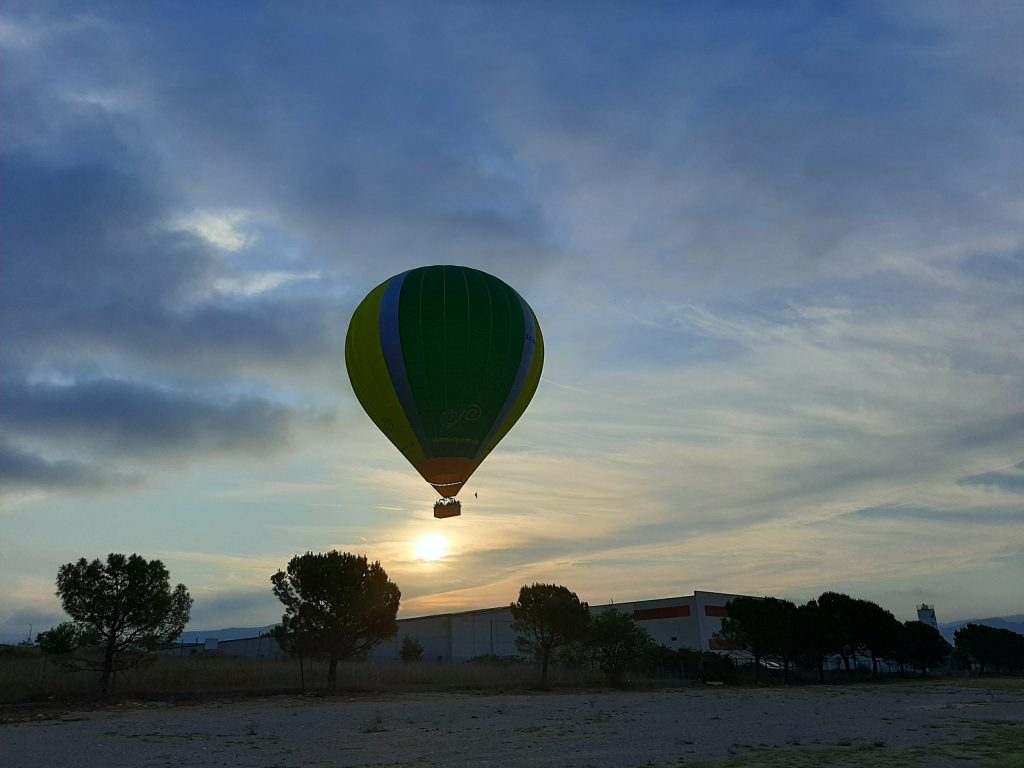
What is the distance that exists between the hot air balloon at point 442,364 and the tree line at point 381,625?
2038cm

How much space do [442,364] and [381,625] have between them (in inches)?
1077

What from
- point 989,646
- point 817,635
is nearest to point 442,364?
point 817,635

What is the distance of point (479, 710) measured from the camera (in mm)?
34438

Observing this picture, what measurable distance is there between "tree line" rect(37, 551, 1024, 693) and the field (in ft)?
17.3

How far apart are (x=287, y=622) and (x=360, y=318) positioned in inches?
1004

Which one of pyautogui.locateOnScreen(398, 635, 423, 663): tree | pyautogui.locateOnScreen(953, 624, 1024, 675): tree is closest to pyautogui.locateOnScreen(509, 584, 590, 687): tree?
pyautogui.locateOnScreen(398, 635, 423, 663): tree

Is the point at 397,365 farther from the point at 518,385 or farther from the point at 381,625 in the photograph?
the point at 381,625

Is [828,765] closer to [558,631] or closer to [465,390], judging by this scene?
[465,390]

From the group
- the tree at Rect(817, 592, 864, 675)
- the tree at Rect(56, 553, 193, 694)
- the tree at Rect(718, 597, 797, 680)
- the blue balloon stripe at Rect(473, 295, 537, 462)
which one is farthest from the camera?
the tree at Rect(817, 592, 864, 675)

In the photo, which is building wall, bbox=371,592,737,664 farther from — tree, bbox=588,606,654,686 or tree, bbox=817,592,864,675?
tree, bbox=588,606,654,686

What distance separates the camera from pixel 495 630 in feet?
297

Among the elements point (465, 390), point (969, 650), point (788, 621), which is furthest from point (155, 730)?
point (969, 650)

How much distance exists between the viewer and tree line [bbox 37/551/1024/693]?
41812mm

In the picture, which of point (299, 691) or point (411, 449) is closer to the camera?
point (411, 449)
